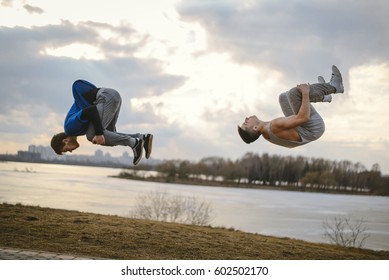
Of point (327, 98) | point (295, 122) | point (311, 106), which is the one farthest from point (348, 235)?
point (295, 122)

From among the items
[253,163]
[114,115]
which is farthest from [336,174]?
[114,115]

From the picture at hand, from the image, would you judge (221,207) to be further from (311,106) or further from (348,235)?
(311,106)

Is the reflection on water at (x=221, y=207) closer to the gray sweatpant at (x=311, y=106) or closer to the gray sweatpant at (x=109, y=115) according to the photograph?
the gray sweatpant at (x=109, y=115)

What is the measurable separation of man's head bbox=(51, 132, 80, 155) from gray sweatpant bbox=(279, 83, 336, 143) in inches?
59.7

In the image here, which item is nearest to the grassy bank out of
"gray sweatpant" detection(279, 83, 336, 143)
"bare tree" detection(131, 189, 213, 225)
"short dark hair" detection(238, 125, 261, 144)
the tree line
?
the tree line

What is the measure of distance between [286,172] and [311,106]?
5024mm

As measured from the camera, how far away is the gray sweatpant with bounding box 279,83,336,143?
11.4 ft

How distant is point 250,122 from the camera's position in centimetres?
362

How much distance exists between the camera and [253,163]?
938cm

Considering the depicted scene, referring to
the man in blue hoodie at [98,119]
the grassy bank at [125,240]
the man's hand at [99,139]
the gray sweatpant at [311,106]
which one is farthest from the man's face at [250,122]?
the grassy bank at [125,240]

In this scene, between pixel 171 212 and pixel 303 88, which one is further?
pixel 171 212

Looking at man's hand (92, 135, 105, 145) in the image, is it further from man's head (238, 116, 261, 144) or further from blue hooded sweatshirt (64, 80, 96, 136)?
man's head (238, 116, 261, 144)

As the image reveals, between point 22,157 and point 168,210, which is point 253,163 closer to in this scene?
point 22,157
